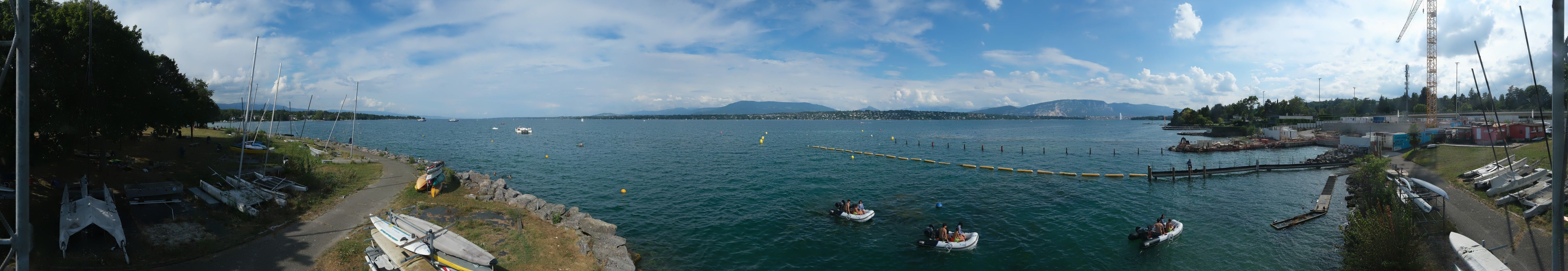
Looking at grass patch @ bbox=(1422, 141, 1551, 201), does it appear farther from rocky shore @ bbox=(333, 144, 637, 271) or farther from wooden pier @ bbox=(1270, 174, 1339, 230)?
rocky shore @ bbox=(333, 144, 637, 271)

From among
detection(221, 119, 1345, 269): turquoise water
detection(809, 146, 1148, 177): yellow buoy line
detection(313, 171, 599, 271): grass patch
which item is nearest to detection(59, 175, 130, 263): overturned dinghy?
detection(313, 171, 599, 271): grass patch

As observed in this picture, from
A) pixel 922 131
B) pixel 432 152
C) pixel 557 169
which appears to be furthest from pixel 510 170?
pixel 922 131

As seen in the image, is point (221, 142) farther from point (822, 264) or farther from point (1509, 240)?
point (1509, 240)

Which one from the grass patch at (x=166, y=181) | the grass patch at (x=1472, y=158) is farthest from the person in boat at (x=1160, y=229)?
the grass patch at (x=166, y=181)

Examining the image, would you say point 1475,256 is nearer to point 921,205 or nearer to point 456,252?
point 921,205

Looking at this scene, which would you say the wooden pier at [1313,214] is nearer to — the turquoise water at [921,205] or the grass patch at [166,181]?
the turquoise water at [921,205]
